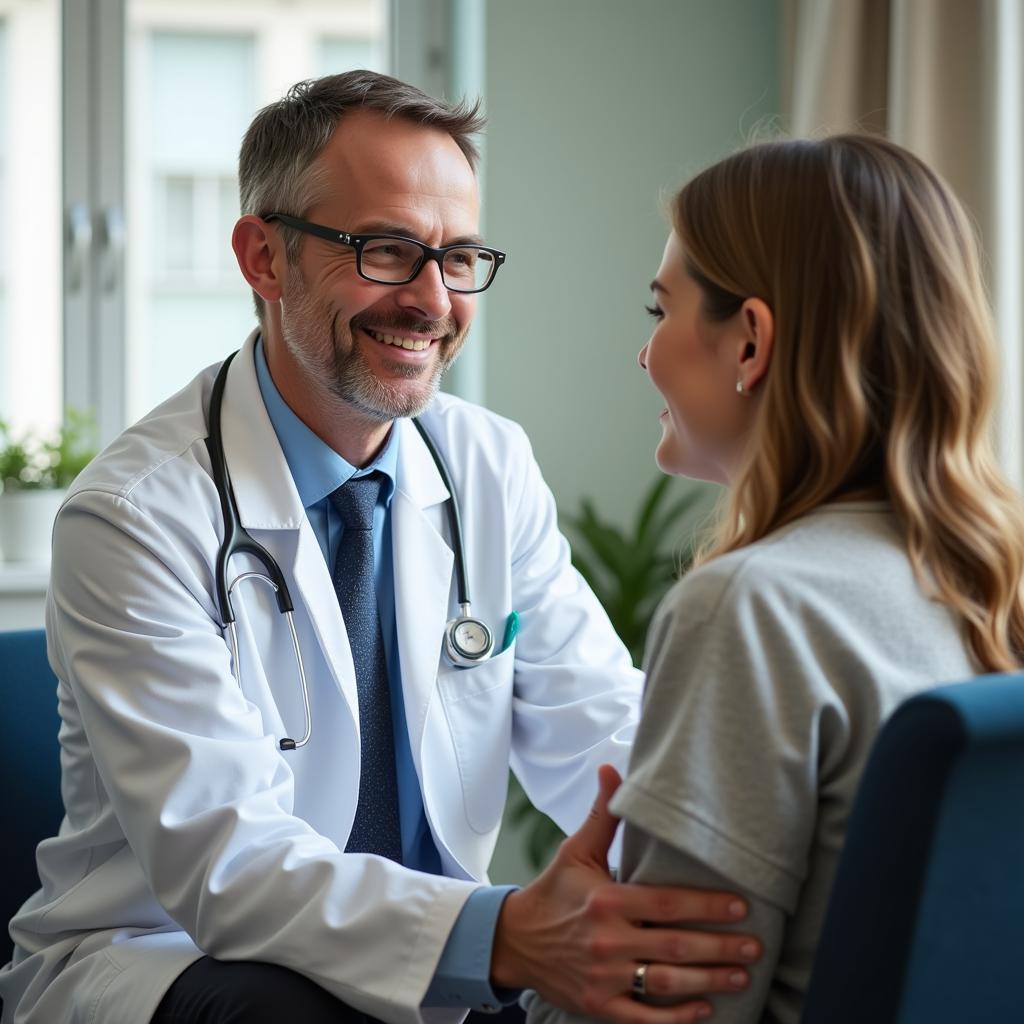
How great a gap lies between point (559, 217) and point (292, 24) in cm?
84

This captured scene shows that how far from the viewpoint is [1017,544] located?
97 cm

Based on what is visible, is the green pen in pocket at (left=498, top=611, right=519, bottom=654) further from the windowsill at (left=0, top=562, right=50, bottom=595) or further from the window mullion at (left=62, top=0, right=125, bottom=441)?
the window mullion at (left=62, top=0, right=125, bottom=441)

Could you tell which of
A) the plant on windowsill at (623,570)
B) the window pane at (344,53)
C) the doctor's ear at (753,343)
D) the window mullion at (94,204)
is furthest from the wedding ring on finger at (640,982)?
the window pane at (344,53)

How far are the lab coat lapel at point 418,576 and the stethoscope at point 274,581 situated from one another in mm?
16

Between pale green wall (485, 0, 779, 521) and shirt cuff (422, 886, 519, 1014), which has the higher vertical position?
pale green wall (485, 0, 779, 521)

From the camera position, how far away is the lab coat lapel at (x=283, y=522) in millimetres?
1426

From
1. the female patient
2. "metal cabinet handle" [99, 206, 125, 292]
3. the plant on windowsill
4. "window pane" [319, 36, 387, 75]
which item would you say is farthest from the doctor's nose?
"window pane" [319, 36, 387, 75]

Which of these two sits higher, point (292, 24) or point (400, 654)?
point (292, 24)

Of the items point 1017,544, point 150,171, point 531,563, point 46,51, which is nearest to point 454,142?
point 531,563

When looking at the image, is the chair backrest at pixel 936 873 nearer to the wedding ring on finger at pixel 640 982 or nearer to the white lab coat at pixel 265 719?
the wedding ring on finger at pixel 640 982

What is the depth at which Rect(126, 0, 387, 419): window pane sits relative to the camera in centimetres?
293

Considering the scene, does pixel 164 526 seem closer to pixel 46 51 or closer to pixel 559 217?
pixel 559 217

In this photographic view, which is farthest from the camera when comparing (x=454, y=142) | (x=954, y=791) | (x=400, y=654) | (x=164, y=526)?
(x=454, y=142)

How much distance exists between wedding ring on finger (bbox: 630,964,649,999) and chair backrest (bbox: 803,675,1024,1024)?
16cm
